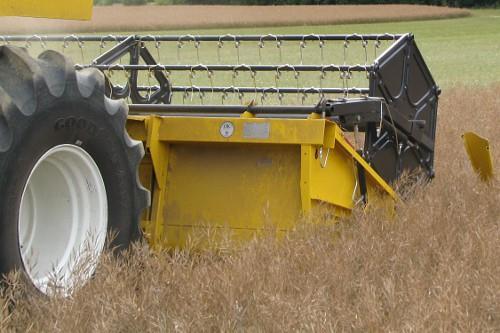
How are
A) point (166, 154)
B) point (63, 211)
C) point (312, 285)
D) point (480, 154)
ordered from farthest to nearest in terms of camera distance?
point (480, 154) < point (166, 154) < point (63, 211) < point (312, 285)

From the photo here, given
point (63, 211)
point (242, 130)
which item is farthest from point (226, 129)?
point (63, 211)

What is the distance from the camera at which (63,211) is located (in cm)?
373

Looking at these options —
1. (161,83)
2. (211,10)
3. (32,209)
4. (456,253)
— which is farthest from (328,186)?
(211,10)

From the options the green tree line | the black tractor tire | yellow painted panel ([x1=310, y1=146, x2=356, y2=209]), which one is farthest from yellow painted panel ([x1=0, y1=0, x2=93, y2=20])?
the green tree line

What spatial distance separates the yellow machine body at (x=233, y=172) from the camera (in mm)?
4453

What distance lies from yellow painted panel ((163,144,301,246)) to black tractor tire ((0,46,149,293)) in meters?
0.61

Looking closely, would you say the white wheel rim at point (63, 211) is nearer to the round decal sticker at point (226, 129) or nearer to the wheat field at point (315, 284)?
the wheat field at point (315, 284)

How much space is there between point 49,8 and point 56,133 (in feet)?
1.48

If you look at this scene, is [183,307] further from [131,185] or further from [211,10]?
[211,10]

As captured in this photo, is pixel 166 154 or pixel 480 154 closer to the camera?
pixel 166 154

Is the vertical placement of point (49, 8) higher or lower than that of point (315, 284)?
higher

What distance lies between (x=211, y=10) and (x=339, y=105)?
39.5 metres

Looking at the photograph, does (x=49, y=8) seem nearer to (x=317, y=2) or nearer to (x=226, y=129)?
(x=226, y=129)

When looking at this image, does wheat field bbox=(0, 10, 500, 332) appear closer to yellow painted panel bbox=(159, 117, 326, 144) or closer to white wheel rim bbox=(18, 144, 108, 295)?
white wheel rim bbox=(18, 144, 108, 295)
